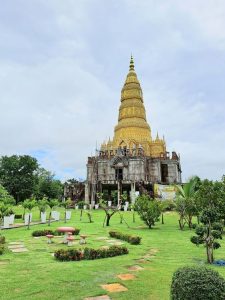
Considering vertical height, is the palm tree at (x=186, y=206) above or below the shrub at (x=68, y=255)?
above

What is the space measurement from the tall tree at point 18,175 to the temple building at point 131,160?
32.5 feet

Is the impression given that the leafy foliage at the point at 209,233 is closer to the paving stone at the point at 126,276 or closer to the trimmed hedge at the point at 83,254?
the trimmed hedge at the point at 83,254

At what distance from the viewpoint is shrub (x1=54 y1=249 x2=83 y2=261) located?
11.7 m

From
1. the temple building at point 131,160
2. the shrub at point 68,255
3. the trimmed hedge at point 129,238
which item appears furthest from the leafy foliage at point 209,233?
the temple building at point 131,160

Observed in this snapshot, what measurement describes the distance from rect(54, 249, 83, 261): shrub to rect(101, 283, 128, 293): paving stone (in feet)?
12.1

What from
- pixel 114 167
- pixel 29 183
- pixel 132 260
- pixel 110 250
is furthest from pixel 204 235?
pixel 114 167

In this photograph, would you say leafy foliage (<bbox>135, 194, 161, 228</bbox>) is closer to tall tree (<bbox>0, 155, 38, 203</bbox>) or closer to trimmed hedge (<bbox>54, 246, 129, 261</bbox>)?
trimmed hedge (<bbox>54, 246, 129, 261</bbox>)

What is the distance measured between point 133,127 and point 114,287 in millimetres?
50606

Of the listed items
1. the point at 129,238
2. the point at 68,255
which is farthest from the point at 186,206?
the point at 68,255

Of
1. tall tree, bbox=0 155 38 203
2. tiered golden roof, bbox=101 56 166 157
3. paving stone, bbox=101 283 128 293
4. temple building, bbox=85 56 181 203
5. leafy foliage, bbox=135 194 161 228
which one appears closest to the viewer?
paving stone, bbox=101 283 128 293

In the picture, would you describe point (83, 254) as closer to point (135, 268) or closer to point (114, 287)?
point (135, 268)

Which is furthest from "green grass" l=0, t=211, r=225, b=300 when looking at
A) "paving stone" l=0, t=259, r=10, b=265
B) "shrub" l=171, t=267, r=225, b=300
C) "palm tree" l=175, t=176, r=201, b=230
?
"palm tree" l=175, t=176, r=201, b=230

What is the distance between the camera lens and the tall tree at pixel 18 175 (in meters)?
44.8

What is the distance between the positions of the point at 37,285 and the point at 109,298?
2.19 metres
